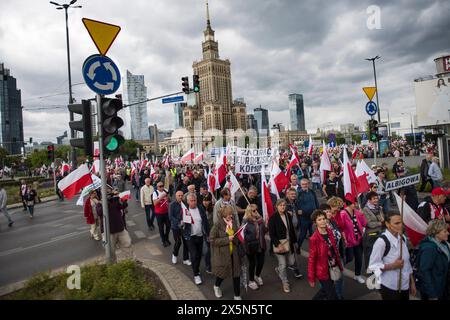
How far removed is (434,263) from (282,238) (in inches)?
91.5

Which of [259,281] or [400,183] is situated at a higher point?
[400,183]

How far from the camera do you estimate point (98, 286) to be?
4.73 m

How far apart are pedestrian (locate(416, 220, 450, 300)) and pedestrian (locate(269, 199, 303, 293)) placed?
6.84ft

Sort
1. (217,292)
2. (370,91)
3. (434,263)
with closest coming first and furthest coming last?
1. (434,263)
2. (217,292)
3. (370,91)

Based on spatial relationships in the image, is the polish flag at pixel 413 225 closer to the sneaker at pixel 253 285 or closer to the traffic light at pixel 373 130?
the sneaker at pixel 253 285

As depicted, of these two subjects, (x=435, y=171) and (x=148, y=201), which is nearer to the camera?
(x=148, y=201)

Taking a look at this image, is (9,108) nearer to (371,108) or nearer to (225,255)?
(371,108)

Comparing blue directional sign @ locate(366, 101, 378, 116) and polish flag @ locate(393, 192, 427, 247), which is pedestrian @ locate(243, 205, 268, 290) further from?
blue directional sign @ locate(366, 101, 378, 116)

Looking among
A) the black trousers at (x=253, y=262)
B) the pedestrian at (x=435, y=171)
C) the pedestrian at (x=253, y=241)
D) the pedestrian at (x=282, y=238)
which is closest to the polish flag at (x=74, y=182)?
the pedestrian at (x=253, y=241)

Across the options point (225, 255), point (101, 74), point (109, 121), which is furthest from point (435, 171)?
point (101, 74)

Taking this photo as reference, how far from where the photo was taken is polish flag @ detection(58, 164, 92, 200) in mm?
6728
